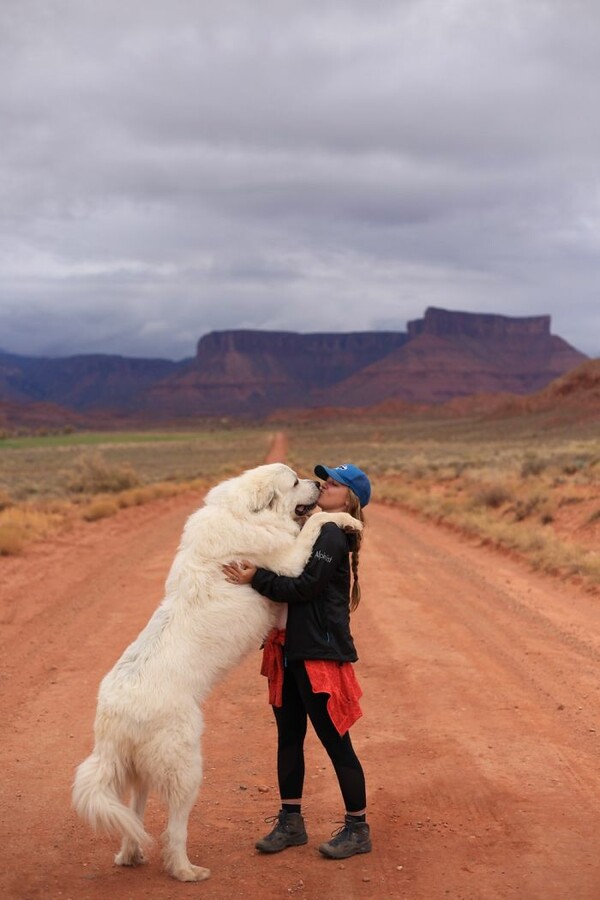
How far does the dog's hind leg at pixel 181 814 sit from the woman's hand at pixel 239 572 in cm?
84

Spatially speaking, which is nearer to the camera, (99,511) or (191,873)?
(191,873)

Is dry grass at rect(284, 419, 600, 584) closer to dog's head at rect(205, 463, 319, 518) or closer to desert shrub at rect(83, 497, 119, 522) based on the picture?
desert shrub at rect(83, 497, 119, 522)

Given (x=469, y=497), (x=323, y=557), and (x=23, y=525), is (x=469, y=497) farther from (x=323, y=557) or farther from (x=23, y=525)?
(x=323, y=557)

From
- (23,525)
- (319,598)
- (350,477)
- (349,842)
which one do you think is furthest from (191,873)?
(23,525)

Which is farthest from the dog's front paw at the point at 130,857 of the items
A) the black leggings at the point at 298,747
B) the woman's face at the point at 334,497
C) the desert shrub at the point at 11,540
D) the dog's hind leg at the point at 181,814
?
the desert shrub at the point at 11,540

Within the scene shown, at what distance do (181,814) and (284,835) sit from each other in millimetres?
844

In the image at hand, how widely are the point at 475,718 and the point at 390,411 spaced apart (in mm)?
159272

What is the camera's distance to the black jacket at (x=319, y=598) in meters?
4.65

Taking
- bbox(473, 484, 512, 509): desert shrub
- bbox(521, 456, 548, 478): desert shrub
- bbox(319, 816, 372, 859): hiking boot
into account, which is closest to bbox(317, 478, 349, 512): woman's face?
bbox(319, 816, 372, 859): hiking boot

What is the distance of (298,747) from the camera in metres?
5.16

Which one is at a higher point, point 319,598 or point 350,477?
point 350,477

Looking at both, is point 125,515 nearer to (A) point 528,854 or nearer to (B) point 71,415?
(A) point 528,854

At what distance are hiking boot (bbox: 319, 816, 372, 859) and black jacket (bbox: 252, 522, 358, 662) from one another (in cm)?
90

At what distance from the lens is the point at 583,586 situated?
43.6ft
